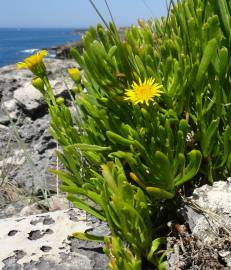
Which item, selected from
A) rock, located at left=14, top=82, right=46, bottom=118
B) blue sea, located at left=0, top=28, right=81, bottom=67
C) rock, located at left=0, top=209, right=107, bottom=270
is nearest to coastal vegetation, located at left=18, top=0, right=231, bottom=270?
rock, located at left=0, top=209, right=107, bottom=270

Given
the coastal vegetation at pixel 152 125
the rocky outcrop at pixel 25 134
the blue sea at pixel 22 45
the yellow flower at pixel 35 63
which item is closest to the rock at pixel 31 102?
the rocky outcrop at pixel 25 134

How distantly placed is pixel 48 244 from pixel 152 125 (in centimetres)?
76

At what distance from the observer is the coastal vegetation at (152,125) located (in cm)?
168

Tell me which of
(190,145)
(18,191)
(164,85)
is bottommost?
(18,191)

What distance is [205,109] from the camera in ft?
6.07

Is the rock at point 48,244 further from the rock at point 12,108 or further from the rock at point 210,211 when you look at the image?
the rock at point 12,108

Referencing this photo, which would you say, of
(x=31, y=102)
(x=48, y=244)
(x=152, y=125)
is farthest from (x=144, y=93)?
(x=31, y=102)

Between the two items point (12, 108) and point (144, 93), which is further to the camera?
point (12, 108)

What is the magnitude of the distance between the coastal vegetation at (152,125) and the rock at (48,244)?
120 millimetres

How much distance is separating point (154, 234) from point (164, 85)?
2.16 feet

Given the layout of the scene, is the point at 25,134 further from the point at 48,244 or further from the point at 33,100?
the point at 48,244

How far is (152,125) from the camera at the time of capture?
1770mm

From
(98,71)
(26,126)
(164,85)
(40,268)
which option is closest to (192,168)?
(164,85)

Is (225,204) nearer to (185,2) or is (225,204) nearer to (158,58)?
(158,58)
